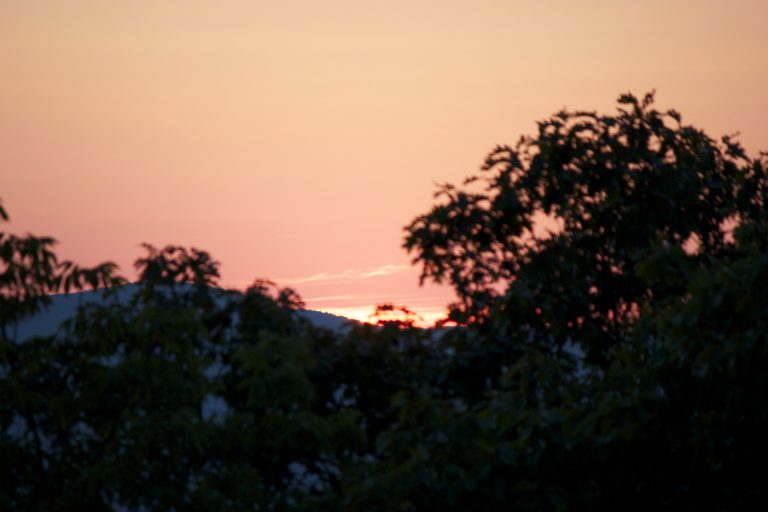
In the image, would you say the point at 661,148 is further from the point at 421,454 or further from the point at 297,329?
the point at 421,454

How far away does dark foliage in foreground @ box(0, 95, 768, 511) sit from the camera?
40.3 feet

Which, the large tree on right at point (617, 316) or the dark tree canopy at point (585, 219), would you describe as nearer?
the large tree on right at point (617, 316)

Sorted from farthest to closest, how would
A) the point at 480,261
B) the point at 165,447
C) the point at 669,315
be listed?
1. the point at 480,261
2. the point at 165,447
3. the point at 669,315

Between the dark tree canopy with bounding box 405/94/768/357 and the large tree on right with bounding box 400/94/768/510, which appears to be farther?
the dark tree canopy with bounding box 405/94/768/357

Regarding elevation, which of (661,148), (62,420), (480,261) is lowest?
(62,420)

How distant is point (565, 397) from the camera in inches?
541

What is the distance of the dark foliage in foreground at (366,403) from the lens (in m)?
12.3

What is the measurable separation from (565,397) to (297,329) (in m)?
4.18

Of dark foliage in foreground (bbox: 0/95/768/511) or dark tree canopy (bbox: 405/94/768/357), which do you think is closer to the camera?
dark foliage in foreground (bbox: 0/95/768/511)

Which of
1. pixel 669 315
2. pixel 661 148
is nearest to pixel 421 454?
pixel 669 315

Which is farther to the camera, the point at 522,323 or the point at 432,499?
the point at 522,323

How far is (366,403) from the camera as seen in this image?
16.7 metres

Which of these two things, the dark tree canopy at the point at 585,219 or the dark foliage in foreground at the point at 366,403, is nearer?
the dark foliage in foreground at the point at 366,403

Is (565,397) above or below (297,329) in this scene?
below
